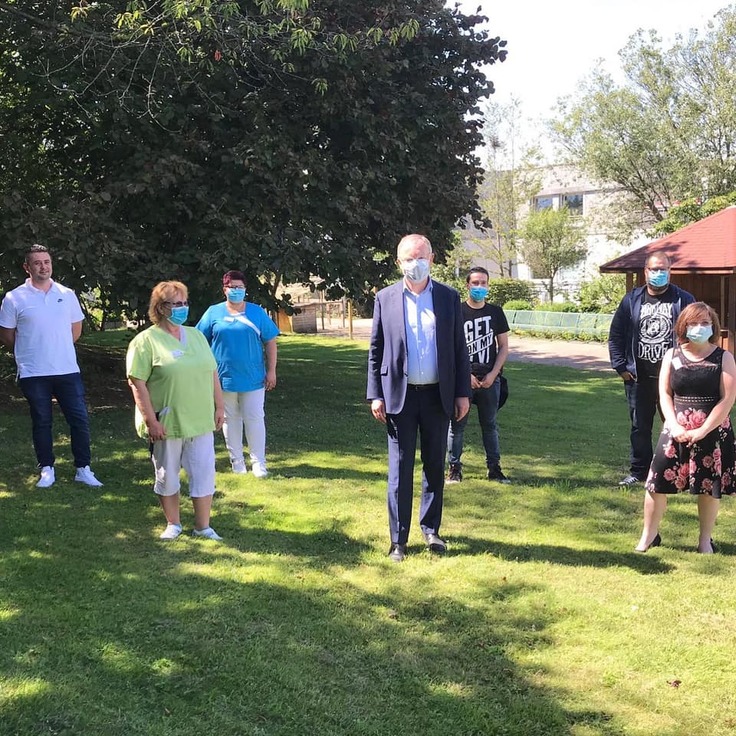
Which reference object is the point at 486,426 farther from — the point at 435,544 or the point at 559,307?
the point at 559,307

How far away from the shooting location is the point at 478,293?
6488 mm

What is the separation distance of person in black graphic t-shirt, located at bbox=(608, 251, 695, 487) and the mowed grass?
2.36 ft

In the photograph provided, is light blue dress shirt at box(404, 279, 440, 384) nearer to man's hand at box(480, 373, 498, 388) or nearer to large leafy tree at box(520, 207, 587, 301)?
man's hand at box(480, 373, 498, 388)

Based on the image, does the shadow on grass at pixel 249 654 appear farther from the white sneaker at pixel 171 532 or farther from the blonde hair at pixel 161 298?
the blonde hair at pixel 161 298

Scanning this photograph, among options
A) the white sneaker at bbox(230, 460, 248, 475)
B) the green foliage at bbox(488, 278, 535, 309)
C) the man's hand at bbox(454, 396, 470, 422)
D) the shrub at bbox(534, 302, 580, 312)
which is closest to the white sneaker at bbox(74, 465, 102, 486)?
the white sneaker at bbox(230, 460, 248, 475)

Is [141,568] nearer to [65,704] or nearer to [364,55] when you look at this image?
[65,704]

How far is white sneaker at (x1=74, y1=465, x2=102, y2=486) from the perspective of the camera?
21.3 feet

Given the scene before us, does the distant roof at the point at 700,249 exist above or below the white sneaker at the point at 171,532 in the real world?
above

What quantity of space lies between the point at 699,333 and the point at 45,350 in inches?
196

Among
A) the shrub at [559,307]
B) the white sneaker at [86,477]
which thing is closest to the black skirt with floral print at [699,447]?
the white sneaker at [86,477]

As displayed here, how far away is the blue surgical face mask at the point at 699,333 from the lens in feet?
15.5

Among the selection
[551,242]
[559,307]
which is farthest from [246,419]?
[551,242]

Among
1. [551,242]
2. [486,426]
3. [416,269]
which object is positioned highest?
[551,242]

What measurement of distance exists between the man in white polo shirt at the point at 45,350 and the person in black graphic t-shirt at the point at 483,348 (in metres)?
3.27
